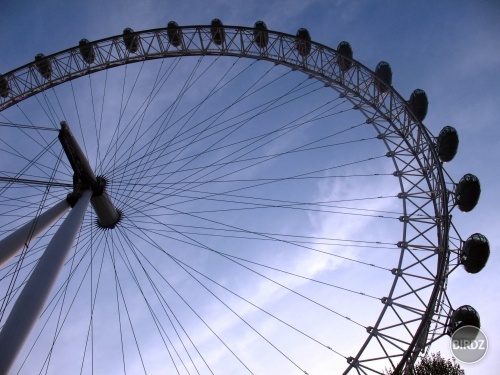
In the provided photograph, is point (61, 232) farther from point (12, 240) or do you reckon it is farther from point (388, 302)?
point (388, 302)

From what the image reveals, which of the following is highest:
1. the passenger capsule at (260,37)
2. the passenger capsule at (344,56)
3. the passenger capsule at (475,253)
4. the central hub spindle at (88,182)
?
the passenger capsule at (260,37)

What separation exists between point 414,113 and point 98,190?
15.2 meters

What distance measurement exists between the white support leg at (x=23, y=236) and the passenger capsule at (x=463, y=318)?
14.8 m

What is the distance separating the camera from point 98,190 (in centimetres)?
1508

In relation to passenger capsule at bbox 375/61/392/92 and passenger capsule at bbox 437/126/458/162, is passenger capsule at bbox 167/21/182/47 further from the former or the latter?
passenger capsule at bbox 437/126/458/162

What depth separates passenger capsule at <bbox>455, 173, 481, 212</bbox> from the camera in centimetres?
1598

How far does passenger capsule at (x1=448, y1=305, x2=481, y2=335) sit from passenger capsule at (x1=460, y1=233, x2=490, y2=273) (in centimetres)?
191

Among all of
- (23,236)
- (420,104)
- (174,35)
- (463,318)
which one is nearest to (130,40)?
(174,35)

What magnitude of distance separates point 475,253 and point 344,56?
11.4 metres

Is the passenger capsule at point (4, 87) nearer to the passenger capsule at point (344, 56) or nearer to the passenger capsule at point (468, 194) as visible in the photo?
the passenger capsule at point (344, 56)

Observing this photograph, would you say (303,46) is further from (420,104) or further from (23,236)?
(23,236)

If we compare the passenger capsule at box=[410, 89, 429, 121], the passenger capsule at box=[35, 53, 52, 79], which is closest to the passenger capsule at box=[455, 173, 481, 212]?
the passenger capsule at box=[410, 89, 429, 121]

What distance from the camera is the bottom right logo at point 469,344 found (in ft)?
39.3

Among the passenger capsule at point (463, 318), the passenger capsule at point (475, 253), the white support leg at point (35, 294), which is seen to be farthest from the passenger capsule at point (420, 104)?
the white support leg at point (35, 294)
